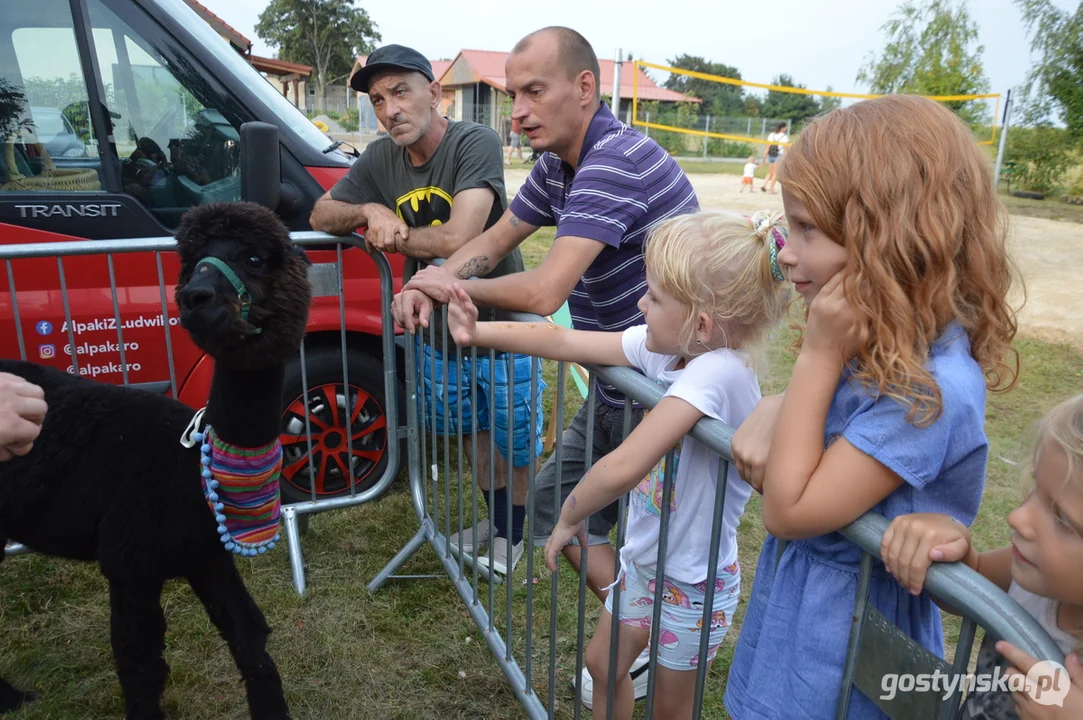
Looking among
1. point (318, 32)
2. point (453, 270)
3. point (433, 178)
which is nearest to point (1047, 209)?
point (433, 178)

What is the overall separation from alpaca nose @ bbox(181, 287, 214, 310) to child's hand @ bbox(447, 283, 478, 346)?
0.71 meters

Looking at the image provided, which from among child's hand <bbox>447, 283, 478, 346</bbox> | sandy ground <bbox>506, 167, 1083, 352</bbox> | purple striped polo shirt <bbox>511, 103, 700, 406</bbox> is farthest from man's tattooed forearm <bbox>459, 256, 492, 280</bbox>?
sandy ground <bbox>506, 167, 1083, 352</bbox>

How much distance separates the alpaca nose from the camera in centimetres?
180

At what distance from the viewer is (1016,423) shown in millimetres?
5285

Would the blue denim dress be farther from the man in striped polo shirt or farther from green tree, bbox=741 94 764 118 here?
green tree, bbox=741 94 764 118

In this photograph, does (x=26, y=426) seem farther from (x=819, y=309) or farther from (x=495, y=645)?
(x=819, y=309)

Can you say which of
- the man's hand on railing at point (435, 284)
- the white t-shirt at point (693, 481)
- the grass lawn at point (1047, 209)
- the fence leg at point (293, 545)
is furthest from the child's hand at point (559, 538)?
the grass lawn at point (1047, 209)

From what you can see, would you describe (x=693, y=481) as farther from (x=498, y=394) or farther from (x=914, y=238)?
Result: (x=498, y=394)

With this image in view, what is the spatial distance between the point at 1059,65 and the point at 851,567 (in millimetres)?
23144

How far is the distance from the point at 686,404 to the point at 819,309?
0.40 m

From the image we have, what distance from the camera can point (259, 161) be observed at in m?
2.39

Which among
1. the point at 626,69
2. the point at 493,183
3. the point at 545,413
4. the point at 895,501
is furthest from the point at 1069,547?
the point at 626,69

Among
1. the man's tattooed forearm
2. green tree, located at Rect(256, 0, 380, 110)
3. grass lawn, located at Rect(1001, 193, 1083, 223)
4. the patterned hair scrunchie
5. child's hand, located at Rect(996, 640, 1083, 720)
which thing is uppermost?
green tree, located at Rect(256, 0, 380, 110)

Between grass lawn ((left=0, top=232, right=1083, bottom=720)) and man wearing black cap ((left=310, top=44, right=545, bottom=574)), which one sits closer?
grass lawn ((left=0, top=232, right=1083, bottom=720))
